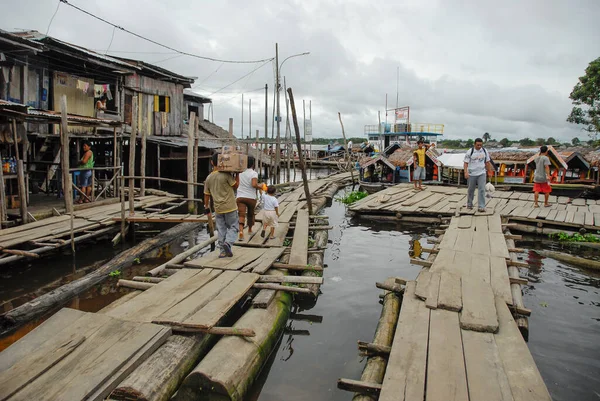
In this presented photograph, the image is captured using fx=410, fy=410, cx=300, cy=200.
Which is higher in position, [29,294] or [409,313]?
[409,313]

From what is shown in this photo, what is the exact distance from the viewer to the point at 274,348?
5.36 meters

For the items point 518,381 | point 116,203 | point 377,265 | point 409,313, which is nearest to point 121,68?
point 116,203

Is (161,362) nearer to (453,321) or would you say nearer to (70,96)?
(453,321)

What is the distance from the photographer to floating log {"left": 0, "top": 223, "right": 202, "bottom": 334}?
562 centimetres

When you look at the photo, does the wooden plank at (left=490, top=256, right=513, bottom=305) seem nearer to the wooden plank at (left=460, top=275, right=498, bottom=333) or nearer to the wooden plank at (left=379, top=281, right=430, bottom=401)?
the wooden plank at (left=460, top=275, right=498, bottom=333)

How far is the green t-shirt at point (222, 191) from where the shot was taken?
267 inches

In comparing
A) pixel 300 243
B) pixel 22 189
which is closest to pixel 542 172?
pixel 300 243

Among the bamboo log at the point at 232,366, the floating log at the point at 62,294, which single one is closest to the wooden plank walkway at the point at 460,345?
the bamboo log at the point at 232,366

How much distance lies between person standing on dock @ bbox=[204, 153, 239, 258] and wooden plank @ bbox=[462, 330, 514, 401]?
410 centimetres

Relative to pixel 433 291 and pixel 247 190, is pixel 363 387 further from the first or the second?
pixel 247 190

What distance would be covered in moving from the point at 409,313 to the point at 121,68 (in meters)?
16.7

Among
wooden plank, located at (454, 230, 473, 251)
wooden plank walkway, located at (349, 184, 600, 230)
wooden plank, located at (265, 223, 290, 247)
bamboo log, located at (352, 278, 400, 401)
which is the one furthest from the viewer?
wooden plank walkway, located at (349, 184, 600, 230)

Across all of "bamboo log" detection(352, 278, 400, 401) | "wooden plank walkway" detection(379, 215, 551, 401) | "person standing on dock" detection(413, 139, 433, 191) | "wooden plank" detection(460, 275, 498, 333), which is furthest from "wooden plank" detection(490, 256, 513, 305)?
"person standing on dock" detection(413, 139, 433, 191)

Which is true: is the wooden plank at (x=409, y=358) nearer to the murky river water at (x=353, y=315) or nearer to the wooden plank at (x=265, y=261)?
the murky river water at (x=353, y=315)
